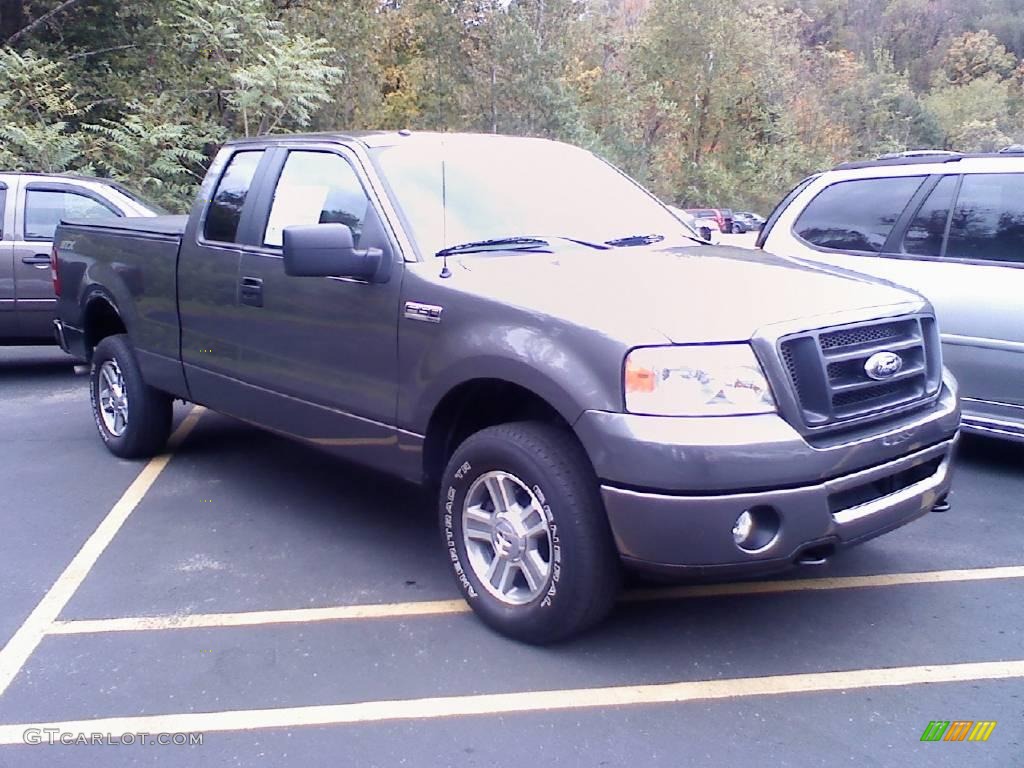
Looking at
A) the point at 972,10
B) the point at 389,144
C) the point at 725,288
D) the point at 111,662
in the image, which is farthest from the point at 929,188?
the point at 972,10

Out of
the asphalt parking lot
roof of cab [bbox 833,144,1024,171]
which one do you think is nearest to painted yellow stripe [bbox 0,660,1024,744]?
the asphalt parking lot

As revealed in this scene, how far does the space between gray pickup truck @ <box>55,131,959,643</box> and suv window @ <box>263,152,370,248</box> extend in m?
0.01

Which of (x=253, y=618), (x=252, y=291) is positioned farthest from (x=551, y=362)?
(x=252, y=291)

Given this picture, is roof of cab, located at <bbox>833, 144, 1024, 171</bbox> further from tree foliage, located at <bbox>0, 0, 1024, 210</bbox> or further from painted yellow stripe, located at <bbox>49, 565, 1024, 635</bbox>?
tree foliage, located at <bbox>0, 0, 1024, 210</bbox>

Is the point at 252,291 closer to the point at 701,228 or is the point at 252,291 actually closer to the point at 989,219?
the point at 701,228

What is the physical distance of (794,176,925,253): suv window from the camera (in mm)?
6043

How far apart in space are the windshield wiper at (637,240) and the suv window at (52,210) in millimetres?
5929

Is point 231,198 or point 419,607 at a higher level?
point 231,198

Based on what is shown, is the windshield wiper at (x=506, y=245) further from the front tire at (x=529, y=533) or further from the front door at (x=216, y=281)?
the front door at (x=216, y=281)

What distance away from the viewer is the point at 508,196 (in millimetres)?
4449

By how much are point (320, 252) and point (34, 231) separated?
237 inches

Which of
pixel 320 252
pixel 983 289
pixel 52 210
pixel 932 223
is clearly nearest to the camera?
pixel 320 252

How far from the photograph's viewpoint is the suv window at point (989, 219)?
18.2ft

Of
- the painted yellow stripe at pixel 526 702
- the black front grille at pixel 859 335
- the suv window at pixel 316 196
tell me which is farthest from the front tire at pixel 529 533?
the suv window at pixel 316 196
